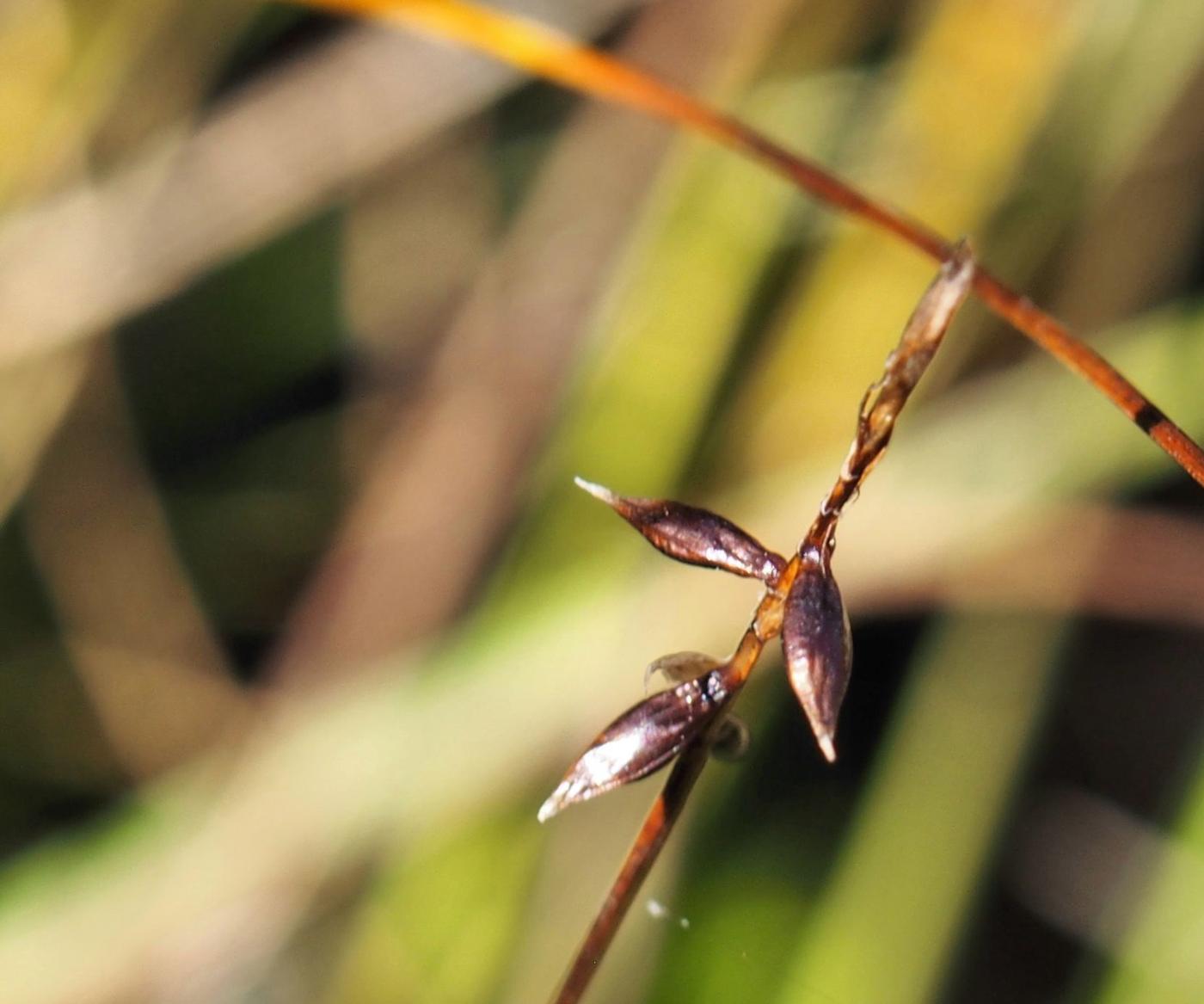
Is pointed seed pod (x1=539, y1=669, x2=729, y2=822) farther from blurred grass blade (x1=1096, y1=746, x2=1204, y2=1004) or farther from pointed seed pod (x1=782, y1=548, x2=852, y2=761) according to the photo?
blurred grass blade (x1=1096, y1=746, x2=1204, y2=1004)

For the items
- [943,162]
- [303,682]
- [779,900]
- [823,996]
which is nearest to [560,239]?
[943,162]

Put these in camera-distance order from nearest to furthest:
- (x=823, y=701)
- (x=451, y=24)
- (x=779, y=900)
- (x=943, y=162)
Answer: (x=823, y=701) → (x=451, y=24) → (x=779, y=900) → (x=943, y=162)

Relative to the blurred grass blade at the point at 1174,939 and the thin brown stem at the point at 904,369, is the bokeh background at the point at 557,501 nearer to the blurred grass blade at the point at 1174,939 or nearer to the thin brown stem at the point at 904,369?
the blurred grass blade at the point at 1174,939

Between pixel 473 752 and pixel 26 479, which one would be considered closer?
pixel 473 752

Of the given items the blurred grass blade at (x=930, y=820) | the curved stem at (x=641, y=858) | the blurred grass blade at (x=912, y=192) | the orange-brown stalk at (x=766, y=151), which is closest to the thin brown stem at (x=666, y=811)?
the curved stem at (x=641, y=858)

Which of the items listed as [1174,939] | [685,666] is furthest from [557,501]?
[685,666]

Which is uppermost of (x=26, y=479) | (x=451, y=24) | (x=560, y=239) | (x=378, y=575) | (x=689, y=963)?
(x=560, y=239)

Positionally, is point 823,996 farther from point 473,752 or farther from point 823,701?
point 823,701
